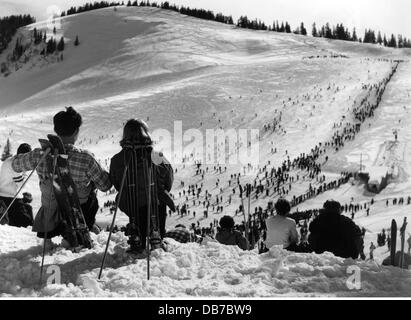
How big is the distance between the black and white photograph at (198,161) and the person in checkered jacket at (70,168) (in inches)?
0.6

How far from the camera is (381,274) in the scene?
4.50m

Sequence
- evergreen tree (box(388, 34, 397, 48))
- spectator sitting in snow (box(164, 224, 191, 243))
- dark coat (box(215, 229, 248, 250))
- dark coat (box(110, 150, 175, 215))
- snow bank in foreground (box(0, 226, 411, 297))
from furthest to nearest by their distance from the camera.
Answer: evergreen tree (box(388, 34, 397, 48))
dark coat (box(215, 229, 248, 250))
spectator sitting in snow (box(164, 224, 191, 243))
dark coat (box(110, 150, 175, 215))
snow bank in foreground (box(0, 226, 411, 297))

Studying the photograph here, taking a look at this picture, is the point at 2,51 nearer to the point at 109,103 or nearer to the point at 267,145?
the point at 109,103

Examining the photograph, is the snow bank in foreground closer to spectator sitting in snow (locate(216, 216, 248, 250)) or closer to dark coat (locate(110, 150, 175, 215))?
dark coat (locate(110, 150, 175, 215))

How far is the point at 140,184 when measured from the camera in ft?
17.6

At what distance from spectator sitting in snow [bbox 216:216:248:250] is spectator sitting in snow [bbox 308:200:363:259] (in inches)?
42.9

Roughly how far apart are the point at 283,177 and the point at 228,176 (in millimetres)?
6158

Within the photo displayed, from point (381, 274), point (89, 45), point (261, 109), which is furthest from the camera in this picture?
point (89, 45)

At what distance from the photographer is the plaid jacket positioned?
5.41 metres

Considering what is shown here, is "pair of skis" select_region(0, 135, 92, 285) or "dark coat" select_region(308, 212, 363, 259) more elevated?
"pair of skis" select_region(0, 135, 92, 285)

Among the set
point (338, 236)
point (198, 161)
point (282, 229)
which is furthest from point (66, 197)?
point (198, 161)

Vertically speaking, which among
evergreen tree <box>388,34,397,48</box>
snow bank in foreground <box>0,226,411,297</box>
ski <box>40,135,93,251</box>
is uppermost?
evergreen tree <box>388,34,397,48</box>

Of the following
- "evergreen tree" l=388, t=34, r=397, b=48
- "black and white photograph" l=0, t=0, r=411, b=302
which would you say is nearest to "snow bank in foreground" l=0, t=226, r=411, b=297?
"black and white photograph" l=0, t=0, r=411, b=302

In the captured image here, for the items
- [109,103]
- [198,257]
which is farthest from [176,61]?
[198,257]
